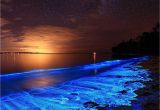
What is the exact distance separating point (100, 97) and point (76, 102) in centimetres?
166

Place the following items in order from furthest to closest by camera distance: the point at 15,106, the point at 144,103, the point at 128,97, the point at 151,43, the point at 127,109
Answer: the point at 151,43
the point at 128,97
the point at 15,106
the point at 144,103
the point at 127,109

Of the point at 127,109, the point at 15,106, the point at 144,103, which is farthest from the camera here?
the point at 15,106

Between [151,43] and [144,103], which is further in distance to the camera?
[151,43]

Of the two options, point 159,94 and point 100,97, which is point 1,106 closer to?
point 100,97

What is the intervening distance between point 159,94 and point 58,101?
5.09 m

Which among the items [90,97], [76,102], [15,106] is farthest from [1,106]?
[90,97]

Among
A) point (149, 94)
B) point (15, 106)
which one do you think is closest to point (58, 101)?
point (15, 106)

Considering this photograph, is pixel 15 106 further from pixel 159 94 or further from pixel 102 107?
pixel 159 94

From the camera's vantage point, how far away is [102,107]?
9.44 m

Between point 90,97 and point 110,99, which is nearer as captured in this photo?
point 110,99

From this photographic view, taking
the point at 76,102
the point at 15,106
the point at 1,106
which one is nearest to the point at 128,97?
the point at 76,102

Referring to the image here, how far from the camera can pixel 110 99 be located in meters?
11.0

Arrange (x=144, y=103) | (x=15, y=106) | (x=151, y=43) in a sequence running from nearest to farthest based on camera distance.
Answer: (x=144, y=103) < (x=15, y=106) < (x=151, y=43)

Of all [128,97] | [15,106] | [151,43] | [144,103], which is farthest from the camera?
[151,43]
